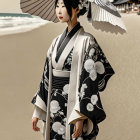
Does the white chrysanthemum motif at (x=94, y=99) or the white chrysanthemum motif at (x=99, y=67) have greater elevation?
the white chrysanthemum motif at (x=99, y=67)

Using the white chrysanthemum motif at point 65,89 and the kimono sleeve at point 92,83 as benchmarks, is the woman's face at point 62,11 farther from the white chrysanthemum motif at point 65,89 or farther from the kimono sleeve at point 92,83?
the white chrysanthemum motif at point 65,89

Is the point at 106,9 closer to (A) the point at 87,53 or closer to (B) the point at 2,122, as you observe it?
(A) the point at 87,53

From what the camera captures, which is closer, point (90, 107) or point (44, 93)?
point (90, 107)

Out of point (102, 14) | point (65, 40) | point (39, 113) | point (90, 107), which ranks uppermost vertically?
point (102, 14)

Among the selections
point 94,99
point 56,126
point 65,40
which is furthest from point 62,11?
point 56,126

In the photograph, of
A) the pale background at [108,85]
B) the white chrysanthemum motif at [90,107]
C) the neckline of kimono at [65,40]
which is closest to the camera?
the white chrysanthemum motif at [90,107]

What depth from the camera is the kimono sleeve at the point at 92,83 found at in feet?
3.42

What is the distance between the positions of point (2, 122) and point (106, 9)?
1.11m

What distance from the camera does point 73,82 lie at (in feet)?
3.64

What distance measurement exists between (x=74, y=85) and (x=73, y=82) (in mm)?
13

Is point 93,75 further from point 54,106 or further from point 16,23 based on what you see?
point 16,23

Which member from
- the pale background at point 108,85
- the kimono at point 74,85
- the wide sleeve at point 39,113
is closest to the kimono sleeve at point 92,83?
the kimono at point 74,85

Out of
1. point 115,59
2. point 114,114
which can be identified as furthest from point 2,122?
point 115,59

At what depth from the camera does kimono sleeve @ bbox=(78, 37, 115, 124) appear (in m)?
1.04
